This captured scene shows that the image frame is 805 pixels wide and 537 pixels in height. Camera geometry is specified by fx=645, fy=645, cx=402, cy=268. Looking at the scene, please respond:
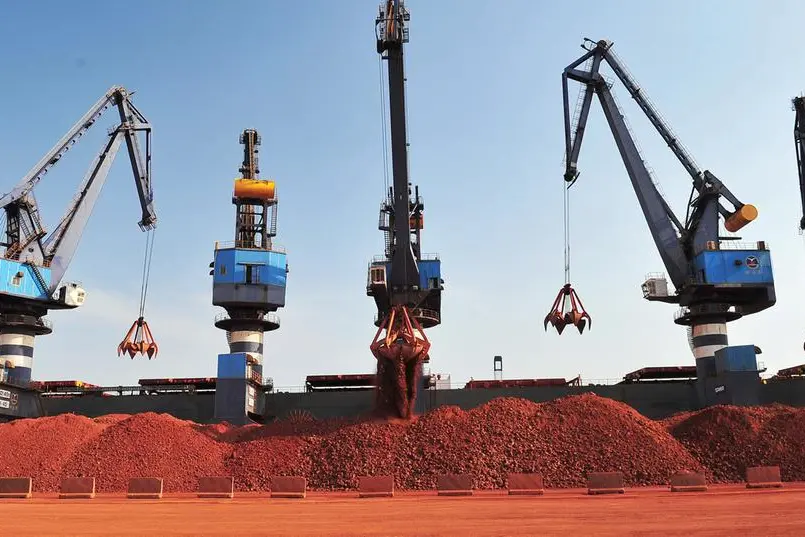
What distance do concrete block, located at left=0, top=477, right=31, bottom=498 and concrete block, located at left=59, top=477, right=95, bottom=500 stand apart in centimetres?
142

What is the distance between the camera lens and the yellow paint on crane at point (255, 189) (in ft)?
226

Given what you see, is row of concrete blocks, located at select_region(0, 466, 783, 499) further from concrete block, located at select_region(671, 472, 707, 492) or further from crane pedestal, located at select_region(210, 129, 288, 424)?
crane pedestal, located at select_region(210, 129, 288, 424)

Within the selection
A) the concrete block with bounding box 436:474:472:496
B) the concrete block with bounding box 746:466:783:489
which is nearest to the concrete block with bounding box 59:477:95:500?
the concrete block with bounding box 436:474:472:496

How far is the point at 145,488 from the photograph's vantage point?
28.0 metres

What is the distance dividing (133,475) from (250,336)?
1325 inches

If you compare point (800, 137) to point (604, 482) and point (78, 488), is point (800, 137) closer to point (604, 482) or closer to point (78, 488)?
point (604, 482)

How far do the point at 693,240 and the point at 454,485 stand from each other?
Answer: 140 ft

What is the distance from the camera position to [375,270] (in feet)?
161

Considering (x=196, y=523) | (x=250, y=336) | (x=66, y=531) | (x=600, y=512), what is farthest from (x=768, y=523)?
(x=250, y=336)

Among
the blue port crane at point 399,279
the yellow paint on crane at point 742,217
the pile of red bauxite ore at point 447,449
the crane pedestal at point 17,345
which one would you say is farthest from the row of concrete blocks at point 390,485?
the crane pedestal at point 17,345

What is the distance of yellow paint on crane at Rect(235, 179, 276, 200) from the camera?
226ft

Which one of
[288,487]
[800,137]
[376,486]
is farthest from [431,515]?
[800,137]

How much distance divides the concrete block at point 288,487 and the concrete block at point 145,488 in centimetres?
487

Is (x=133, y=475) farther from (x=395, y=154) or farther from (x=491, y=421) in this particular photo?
(x=395, y=154)
